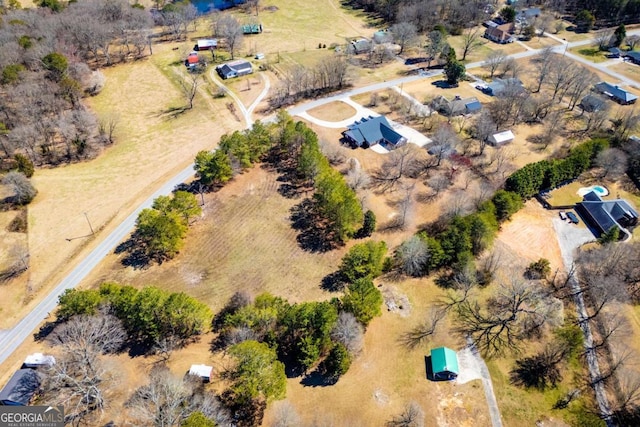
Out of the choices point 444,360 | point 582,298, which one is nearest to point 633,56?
point 582,298

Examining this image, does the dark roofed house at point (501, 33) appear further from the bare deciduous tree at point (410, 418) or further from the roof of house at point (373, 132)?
the bare deciduous tree at point (410, 418)

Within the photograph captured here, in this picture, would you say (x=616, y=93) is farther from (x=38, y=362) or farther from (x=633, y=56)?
(x=38, y=362)

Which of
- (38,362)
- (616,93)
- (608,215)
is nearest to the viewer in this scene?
(38,362)

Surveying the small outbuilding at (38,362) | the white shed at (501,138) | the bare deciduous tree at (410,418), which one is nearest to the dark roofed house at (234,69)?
the white shed at (501,138)

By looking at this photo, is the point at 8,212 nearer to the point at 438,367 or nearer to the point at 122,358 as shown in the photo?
the point at 122,358

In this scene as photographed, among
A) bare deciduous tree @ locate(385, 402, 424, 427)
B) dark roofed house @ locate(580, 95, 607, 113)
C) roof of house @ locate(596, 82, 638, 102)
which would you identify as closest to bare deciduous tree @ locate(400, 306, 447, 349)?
bare deciduous tree @ locate(385, 402, 424, 427)

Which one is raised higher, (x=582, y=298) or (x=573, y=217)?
(x=573, y=217)
